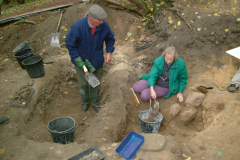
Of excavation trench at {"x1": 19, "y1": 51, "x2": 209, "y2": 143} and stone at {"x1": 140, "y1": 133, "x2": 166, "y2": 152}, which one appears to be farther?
excavation trench at {"x1": 19, "y1": 51, "x2": 209, "y2": 143}

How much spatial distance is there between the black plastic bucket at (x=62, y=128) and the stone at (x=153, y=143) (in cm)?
132

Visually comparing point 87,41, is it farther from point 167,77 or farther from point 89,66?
point 167,77

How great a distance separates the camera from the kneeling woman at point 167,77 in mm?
3967

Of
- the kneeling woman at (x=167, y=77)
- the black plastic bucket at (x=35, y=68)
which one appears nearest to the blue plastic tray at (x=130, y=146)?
the kneeling woman at (x=167, y=77)

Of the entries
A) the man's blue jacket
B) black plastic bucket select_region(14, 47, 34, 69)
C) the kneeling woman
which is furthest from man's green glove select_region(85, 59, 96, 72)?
black plastic bucket select_region(14, 47, 34, 69)

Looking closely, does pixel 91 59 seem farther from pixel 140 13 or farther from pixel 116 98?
pixel 140 13

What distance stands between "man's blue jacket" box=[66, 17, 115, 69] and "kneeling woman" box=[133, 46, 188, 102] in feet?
3.79

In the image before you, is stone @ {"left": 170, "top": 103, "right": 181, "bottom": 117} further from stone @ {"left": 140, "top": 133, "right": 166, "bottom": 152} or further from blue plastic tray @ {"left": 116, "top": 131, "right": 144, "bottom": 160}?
blue plastic tray @ {"left": 116, "top": 131, "right": 144, "bottom": 160}

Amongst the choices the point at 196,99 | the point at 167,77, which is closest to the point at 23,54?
the point at 167,77

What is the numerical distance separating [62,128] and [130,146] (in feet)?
4.90

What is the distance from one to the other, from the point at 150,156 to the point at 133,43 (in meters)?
4.45

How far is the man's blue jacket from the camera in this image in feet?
12.2

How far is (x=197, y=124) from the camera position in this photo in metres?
3.90

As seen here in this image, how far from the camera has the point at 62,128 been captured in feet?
12.2
